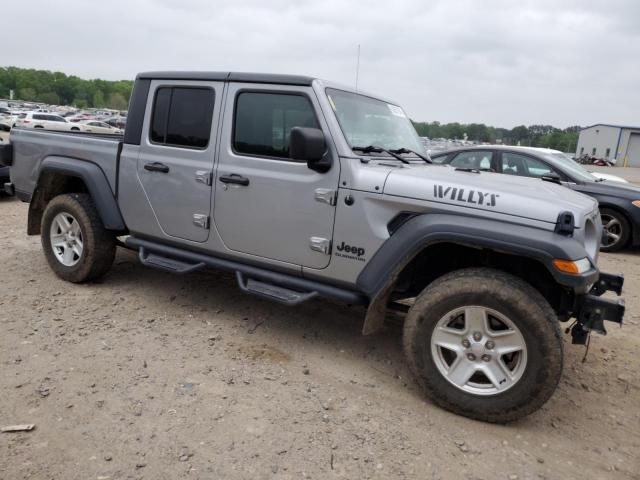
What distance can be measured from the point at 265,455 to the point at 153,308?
2270mm

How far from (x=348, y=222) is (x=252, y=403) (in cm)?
128

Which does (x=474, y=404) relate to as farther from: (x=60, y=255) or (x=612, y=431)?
(x=60, y=255)

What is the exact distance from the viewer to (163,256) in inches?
173

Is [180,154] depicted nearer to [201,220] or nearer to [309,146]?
[201,220]

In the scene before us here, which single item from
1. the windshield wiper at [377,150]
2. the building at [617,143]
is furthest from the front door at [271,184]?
the building at [617,143]

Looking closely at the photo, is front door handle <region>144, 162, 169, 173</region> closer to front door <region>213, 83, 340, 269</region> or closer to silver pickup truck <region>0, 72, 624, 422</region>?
silver pickup truck <region>0, 72, 624, 422</region>

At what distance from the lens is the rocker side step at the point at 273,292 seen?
11.5 ft

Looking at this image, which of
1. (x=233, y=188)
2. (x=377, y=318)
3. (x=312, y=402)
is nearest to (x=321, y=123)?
(x=233, y=188)

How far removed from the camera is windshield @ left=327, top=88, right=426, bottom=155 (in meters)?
3.58

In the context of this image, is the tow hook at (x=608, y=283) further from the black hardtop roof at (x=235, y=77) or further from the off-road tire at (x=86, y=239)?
the off-road tire at (x=86, y=239)

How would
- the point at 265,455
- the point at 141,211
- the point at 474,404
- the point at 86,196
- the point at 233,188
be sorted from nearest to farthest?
the point at 265,455, the point at 474,404, the point at 233,188, the point at 141,211, the point at 86,196

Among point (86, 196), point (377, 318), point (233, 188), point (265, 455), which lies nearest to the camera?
point (265, 455)

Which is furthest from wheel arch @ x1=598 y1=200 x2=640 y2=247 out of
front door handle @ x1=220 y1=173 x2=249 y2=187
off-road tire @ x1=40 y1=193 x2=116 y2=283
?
off-road tire @ x1=40 y1=193 x2=116 y2=283

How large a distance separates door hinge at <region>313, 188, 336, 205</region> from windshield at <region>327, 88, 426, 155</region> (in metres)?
0.37
